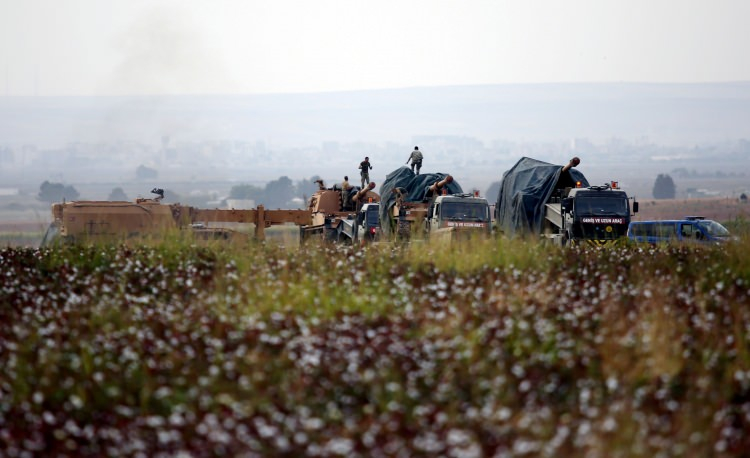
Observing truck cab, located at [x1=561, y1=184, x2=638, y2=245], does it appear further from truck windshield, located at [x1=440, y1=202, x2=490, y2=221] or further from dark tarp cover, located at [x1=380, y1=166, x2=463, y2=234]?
dark tarp cover, located at [x1=380, y1=166, x2=463, y2=234]

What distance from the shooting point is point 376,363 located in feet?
46.1

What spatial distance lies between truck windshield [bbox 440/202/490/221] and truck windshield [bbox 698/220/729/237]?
8.17 metres

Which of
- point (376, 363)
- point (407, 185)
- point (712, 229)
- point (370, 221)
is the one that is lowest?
point (376, 363)

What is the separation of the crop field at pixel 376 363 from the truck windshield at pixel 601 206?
16.2 metres

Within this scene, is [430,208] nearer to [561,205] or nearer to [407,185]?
[407,185]

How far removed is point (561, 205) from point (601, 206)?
1.42 m

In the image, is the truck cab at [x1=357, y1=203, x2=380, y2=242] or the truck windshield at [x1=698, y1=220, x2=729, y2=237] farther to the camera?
the truck cab at [x1=357, y1=203, x2=380, y2=242]

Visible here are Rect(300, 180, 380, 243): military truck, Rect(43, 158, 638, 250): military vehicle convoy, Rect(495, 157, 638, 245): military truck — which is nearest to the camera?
Rect(43, 158, 638, 250): military vehicle convoy

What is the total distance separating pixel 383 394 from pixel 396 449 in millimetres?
1441

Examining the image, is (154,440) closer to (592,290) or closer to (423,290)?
(423,290)

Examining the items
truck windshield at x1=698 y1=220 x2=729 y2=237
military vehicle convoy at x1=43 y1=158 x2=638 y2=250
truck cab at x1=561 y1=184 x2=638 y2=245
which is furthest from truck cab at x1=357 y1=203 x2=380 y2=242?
truck windshield at x1=698 y1=220 x2=729 y2=237

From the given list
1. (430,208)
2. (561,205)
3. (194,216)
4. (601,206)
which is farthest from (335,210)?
(601,206)

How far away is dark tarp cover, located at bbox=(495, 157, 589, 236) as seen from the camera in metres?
39.8

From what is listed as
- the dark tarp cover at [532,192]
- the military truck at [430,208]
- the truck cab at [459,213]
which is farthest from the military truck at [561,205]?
the military truck at [430,208]
